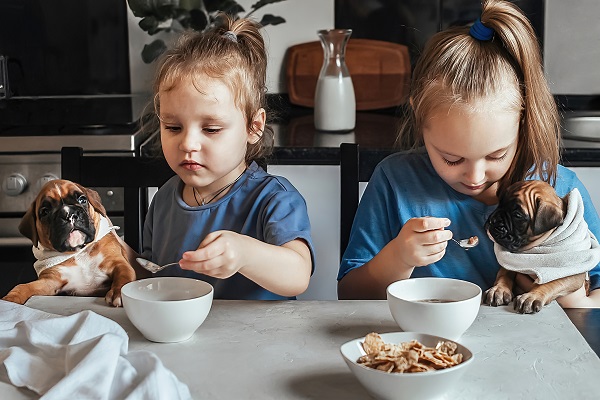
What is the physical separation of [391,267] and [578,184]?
41cm

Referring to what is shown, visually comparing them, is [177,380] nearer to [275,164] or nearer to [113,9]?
[275,164]

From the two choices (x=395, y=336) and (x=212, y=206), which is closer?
(x=395, y=336)

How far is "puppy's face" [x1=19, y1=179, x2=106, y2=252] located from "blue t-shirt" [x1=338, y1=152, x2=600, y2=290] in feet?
1.56

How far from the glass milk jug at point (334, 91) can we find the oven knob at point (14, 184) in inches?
32.2

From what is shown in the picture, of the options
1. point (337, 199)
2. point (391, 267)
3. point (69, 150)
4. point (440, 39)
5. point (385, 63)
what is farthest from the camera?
point (385, 63)

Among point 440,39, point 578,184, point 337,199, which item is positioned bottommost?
point 337,199

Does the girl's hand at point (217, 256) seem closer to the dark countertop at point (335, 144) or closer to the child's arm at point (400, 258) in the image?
the child's arm at point (400, 258)

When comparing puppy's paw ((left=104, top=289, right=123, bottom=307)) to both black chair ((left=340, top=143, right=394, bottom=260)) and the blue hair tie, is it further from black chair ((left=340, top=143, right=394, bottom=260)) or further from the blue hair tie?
the blue hair tie

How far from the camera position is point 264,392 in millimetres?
988

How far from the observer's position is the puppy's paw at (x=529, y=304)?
48.4 inches

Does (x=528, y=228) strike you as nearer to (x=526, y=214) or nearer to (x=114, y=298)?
(x=526, y=214)

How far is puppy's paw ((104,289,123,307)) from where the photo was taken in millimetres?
1283

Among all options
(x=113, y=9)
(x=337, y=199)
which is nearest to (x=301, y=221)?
(x=337, y=199)

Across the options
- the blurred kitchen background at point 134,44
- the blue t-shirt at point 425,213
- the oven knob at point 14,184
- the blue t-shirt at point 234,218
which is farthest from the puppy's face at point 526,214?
the oven knob at point 14,184
